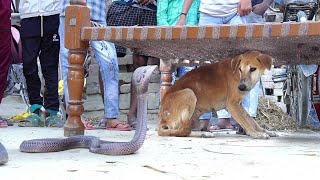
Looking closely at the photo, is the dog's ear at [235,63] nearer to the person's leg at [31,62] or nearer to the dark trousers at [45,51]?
the dark trousers at [45,51]

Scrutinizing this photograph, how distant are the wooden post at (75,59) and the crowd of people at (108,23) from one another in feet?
1.86

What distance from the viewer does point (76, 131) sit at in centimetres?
387

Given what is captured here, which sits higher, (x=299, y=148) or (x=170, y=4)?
(x=170, y=4)

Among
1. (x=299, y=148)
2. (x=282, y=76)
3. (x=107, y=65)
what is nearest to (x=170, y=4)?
(x=107, y=65)

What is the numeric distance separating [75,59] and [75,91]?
0.22 metres

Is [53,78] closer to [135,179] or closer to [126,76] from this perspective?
[126,76]

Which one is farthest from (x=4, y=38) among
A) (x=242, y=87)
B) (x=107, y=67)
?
(x=242, y=87)

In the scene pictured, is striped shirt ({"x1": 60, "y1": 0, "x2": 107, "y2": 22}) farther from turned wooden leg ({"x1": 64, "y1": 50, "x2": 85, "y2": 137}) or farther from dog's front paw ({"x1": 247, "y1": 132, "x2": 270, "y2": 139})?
dog's front paw ({"x1": 247, "y1": 132, "x2": 270, "y2": 139})

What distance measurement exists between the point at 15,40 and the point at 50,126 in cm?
117

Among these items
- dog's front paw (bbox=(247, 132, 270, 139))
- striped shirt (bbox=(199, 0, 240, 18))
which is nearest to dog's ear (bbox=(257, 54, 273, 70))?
dog's front paw (bbox=(247, 132, 270, 139))

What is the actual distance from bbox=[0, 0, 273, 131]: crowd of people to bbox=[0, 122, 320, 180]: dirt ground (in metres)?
1.02

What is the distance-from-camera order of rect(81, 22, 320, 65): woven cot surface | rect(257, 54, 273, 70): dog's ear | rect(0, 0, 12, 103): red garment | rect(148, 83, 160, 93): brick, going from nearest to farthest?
rect(0, 0, 12, 103): red garment
rect(81, 22, 320, 65): woven cot surface
rect(257, 54, 273, 70): dog's ear
rect(148, 83, 160, 93): brick

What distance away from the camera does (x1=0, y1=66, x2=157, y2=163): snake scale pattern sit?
2.84 meters

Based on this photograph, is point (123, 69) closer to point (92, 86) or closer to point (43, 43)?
point (92, 86)
